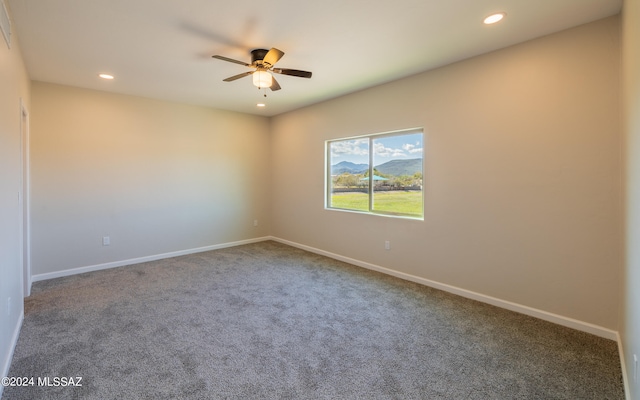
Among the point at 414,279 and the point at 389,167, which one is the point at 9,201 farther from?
the point at 414,279

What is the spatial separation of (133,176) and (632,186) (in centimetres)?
565

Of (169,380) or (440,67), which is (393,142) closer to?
(440,67)

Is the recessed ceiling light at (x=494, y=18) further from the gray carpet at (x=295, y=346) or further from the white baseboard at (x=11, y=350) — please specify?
the white baseboard at (x=11, y=350)

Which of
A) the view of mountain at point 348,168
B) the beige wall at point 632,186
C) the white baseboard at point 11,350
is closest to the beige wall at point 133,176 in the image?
the white baseboard at point 11,350

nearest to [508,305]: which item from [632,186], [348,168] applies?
[632,186]

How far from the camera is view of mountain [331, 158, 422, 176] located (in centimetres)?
385

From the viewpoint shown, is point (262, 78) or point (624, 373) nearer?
point (624, 373)

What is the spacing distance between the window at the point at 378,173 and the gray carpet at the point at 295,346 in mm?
1160

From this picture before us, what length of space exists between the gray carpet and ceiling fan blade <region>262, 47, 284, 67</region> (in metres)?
2.47

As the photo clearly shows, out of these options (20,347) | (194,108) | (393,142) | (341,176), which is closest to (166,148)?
(194,108)

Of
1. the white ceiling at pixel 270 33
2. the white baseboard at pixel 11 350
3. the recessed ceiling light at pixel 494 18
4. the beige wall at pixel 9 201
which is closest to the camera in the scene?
the white baseboard at pixel 11 350

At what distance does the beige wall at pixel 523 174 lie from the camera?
2424 millimetres

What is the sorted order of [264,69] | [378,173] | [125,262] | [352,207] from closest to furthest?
1. [264,69]
2. [378,173]
3. [125,262]
4. [352,207]

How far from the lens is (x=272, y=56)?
267cm
